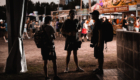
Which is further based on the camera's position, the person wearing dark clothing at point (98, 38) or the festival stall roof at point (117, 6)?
the festival stall roof at point (117, 6)

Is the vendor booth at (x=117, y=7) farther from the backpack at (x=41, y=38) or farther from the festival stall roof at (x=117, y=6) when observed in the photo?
the backpack at (x=41, y=38)

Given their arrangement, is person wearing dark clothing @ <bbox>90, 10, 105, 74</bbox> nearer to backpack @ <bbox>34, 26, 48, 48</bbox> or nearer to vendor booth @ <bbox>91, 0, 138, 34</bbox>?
backpack @ <bbox>34, 26, 48, 48</bbox>

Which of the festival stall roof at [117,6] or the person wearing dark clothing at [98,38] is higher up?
the festival stall roof at [117,6]

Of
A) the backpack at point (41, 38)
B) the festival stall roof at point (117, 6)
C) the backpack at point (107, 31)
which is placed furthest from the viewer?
the festival stall roof at point (117, 6)

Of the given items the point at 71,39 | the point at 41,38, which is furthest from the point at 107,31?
the point at 41,38

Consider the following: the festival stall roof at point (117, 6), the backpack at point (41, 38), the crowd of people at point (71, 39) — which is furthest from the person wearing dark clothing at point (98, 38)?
the festival stall roof at point (117, 6)

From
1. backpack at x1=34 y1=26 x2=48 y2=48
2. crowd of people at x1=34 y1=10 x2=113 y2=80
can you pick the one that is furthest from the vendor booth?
backpack at x1=34 y1=26 x2=48 y2=48

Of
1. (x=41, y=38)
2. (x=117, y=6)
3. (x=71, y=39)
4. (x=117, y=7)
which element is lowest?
(x=71, y=39)

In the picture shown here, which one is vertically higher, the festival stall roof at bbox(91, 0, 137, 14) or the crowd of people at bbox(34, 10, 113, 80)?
the festival stall roof at bbox(91, 0, 137, 14)

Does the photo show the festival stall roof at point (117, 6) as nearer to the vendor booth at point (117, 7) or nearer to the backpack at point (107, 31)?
the vendor booth at point (117, 7)

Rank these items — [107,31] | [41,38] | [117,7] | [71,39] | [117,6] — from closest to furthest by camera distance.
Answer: [41,38], [107,31], [71,39], [117,7], [117,6]

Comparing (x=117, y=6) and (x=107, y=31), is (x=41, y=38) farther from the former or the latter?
(x=117, y=6)

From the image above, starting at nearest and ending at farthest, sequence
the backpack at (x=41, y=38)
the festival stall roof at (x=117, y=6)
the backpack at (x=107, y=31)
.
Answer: the backpack at (x=41, y=38) → the backpack at (x=107, y=31) → the festival stall roof at (x=117, y=6)

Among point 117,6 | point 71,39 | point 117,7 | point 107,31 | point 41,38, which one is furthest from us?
point 117,6
